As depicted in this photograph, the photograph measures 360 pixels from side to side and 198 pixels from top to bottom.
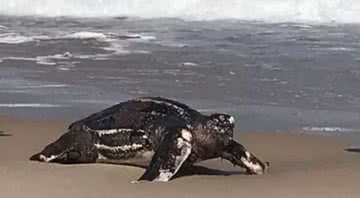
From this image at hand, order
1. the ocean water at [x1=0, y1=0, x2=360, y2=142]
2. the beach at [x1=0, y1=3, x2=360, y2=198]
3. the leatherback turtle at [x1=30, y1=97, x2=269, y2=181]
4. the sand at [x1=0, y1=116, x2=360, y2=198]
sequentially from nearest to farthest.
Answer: the sand at [x1=0, y1=116, x2=360, y2=198] < the beach at [x1=0, y1=3, x2=360, y2=198] < the leatherback turtle at [x1=30, y1=97, x2=269, y2=181] < the ocean water at [x1=0, y1=0, x2=360, y2=142]

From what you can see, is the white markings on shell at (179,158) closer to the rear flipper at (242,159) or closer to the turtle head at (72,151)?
the rear flipper at (242,159)

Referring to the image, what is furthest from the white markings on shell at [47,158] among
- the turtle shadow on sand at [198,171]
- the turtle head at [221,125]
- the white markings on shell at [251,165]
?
the white markings on shell at [251,165]

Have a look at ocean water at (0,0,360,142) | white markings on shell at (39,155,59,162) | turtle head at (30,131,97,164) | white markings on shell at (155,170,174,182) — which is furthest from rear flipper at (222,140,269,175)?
ocean water at (0,0,360,142)

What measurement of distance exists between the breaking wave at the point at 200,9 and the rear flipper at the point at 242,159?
17.6 m

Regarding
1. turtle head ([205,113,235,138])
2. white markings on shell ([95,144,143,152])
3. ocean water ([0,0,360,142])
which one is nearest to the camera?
turtle head ([205,113,235,138])

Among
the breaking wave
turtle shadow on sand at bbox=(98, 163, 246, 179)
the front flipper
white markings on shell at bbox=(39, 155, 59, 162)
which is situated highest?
the front flipper

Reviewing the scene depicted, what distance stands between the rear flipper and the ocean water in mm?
2148

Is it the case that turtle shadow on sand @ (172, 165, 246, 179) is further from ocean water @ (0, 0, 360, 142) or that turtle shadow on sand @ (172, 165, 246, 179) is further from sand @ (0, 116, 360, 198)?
ocean water @ (0, 0, 360, 142)

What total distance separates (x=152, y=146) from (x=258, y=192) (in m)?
1.03

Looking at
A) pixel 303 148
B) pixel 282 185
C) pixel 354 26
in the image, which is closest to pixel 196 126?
pixel 282 185

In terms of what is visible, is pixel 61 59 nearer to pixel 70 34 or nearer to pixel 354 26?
pixel 70 34

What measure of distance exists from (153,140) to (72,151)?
617 mm

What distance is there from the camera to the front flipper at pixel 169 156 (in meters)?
5.76

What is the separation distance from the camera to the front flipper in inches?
227
